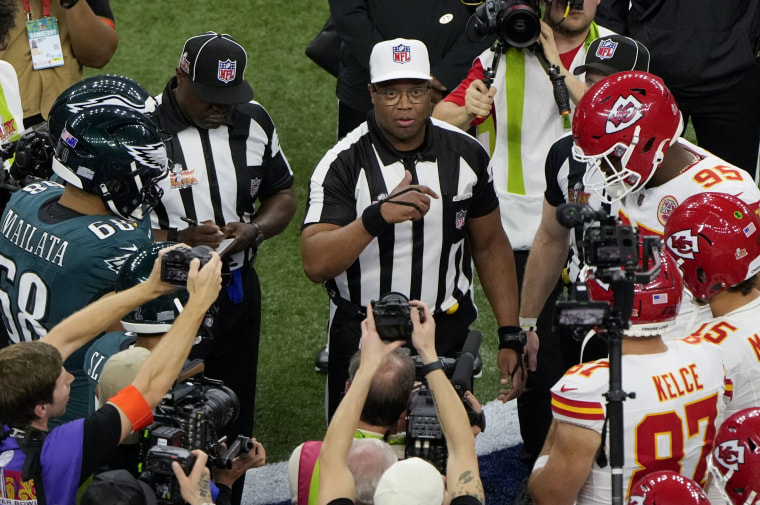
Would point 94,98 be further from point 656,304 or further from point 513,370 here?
point 656,304

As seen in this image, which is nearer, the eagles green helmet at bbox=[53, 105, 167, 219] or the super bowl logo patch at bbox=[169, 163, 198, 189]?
the eagles green helmet at bbox=[53, 105, 167, 219]

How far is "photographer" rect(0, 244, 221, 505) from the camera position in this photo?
9.40ft

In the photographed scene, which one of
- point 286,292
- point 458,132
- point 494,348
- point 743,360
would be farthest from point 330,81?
point 743,360

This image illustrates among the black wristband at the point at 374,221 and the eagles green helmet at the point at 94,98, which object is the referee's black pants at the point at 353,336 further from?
the eagles green helmet at the point at 94,98

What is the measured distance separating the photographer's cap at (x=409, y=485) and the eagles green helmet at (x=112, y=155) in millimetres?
1382

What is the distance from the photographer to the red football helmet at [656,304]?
3.05 metres

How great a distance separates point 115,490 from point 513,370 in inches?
81.4

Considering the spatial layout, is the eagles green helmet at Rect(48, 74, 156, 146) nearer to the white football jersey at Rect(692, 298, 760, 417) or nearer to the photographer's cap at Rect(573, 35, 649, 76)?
the photographer's cap at Rect(573, 35, 649, 76)

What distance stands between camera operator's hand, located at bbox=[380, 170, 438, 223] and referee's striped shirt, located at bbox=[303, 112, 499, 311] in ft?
0.82

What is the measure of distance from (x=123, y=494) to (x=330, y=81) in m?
6.70

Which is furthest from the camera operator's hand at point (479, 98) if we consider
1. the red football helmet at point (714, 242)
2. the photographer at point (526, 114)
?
the red football helmet at point (714, 242)

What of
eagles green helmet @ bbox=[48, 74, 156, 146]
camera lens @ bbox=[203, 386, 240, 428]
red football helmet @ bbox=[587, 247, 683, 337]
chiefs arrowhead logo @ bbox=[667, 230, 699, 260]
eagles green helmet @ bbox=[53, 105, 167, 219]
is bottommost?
camera lens @ bbox=[203, 386, 240, 428]

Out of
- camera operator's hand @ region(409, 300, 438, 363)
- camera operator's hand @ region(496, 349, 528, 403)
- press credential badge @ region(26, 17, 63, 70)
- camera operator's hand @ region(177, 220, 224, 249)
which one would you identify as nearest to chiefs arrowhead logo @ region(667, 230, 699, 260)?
camera operator's hand @ region(409, 300, 438, 363)

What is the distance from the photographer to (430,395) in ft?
10.7
